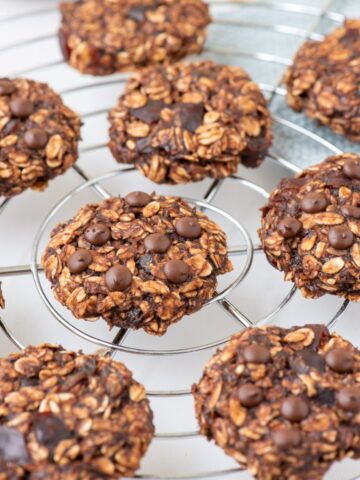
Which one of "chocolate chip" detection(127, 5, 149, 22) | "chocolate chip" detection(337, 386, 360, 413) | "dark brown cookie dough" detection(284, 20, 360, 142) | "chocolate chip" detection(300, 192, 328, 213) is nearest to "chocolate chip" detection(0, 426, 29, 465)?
"chocolate chip" detection(337, 386, 360, 413)

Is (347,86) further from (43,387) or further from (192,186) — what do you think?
(43,387)

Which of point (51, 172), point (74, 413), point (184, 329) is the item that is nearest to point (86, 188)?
point (51, 172)

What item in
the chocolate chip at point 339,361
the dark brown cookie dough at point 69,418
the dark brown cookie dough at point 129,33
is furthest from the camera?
the dark brown cookie dough at point 129,33

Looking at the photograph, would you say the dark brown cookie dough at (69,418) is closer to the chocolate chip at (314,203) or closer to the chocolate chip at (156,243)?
the chocolate chip at (156,243)

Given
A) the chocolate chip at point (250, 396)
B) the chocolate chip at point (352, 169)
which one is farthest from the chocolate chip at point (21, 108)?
the chocolate chip at point (250, 396)

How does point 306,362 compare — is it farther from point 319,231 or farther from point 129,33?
point 129,33
